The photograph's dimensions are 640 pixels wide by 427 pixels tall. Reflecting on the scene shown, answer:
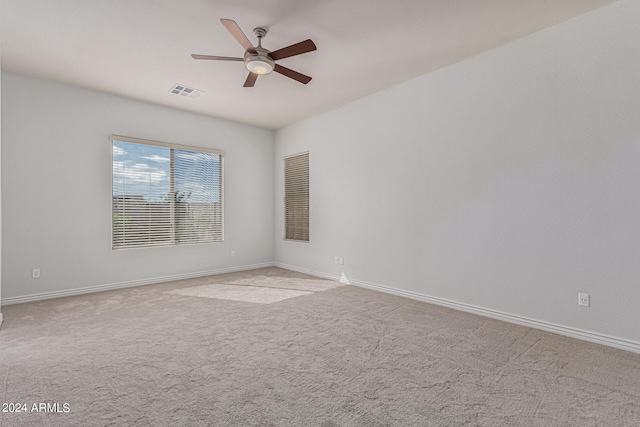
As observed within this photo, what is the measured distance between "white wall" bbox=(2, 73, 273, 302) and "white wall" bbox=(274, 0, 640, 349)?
3251 millimetres

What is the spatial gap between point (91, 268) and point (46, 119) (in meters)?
2.11

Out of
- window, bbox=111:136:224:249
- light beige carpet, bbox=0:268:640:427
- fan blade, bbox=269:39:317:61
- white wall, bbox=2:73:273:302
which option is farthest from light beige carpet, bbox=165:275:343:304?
fan blade, bbox=269:39:317:61

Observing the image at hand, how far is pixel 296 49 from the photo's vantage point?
2705 millimetres

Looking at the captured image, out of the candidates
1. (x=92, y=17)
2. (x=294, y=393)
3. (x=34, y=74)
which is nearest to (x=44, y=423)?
(x=294, y=393)

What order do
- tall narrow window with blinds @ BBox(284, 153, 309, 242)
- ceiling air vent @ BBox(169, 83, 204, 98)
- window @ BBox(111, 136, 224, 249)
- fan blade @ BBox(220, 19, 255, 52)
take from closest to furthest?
fan blade @ BBox(220, 19, 255, 52) → ceiling air vent @ BBox(169, 83, 204, 98) → window @ BBox(111, 136, 224, 249) → tall narrow window with blinds @ BBox(284, 153, 309, 242)

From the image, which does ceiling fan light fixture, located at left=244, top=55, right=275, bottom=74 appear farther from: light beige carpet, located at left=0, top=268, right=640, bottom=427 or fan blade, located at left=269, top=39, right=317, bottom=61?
light beige carpet, located at left=0, top=268, right=640, bottom=427

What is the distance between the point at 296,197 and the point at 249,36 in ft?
10.8

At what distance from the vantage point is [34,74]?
381cm

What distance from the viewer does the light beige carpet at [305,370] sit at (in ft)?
5.59

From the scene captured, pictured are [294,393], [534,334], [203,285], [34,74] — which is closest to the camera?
[294,393]

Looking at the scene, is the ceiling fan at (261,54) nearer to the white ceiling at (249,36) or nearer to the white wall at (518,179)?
the white ceiling at (249,36)

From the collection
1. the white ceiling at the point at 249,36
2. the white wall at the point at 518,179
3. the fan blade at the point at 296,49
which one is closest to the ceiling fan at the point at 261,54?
the fan blade at the point at 296,49

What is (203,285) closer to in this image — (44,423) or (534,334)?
(44,423)

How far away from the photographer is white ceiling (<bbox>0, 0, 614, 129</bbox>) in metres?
2.58
